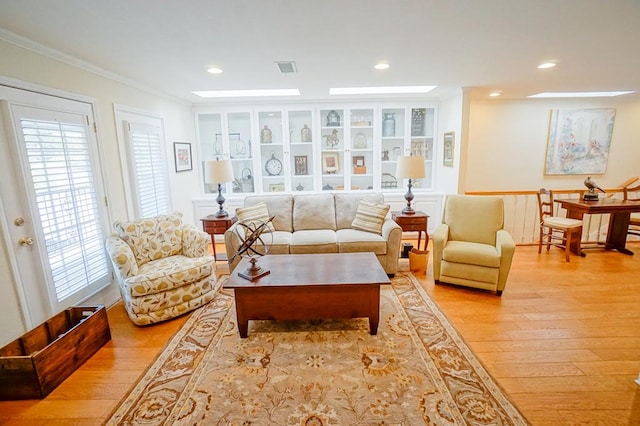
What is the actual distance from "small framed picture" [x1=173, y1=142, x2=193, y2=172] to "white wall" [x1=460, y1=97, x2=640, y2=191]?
4677mm

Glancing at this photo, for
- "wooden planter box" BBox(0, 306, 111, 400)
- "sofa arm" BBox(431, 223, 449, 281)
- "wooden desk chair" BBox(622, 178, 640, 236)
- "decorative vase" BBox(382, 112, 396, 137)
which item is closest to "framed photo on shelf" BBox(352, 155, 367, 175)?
"decorative vase" BBox(382, 112, 396, 137)

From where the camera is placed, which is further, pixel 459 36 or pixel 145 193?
pixel 145 193

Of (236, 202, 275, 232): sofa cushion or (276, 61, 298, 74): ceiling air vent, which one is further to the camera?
(236, 202, 275, 232): sofa cushion

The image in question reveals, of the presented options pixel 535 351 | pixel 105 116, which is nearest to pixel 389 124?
pixel 535 351

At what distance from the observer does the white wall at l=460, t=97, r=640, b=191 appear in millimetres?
5051

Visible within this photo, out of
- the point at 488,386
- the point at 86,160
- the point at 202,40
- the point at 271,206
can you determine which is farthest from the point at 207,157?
the point at 488,386

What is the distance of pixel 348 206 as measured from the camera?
4.21 m

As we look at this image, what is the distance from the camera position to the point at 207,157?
17.1ft

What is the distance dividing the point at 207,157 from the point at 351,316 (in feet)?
13.0

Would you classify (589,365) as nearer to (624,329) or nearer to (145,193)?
(624,329)

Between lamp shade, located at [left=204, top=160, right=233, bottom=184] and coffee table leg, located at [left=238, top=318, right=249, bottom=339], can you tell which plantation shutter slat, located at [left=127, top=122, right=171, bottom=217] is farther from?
coffee table leg, located at [left=238, top=318, right=249, bottom=339]

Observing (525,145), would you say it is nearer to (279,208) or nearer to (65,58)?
(279,208)

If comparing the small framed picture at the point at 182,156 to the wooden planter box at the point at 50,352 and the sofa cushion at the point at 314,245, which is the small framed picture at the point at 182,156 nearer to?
the sofa cushion at the point at 314,245

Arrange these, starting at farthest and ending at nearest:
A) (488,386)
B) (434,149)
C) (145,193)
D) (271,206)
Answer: (434,149) → (271,206) → (145,193) → (488,386)
